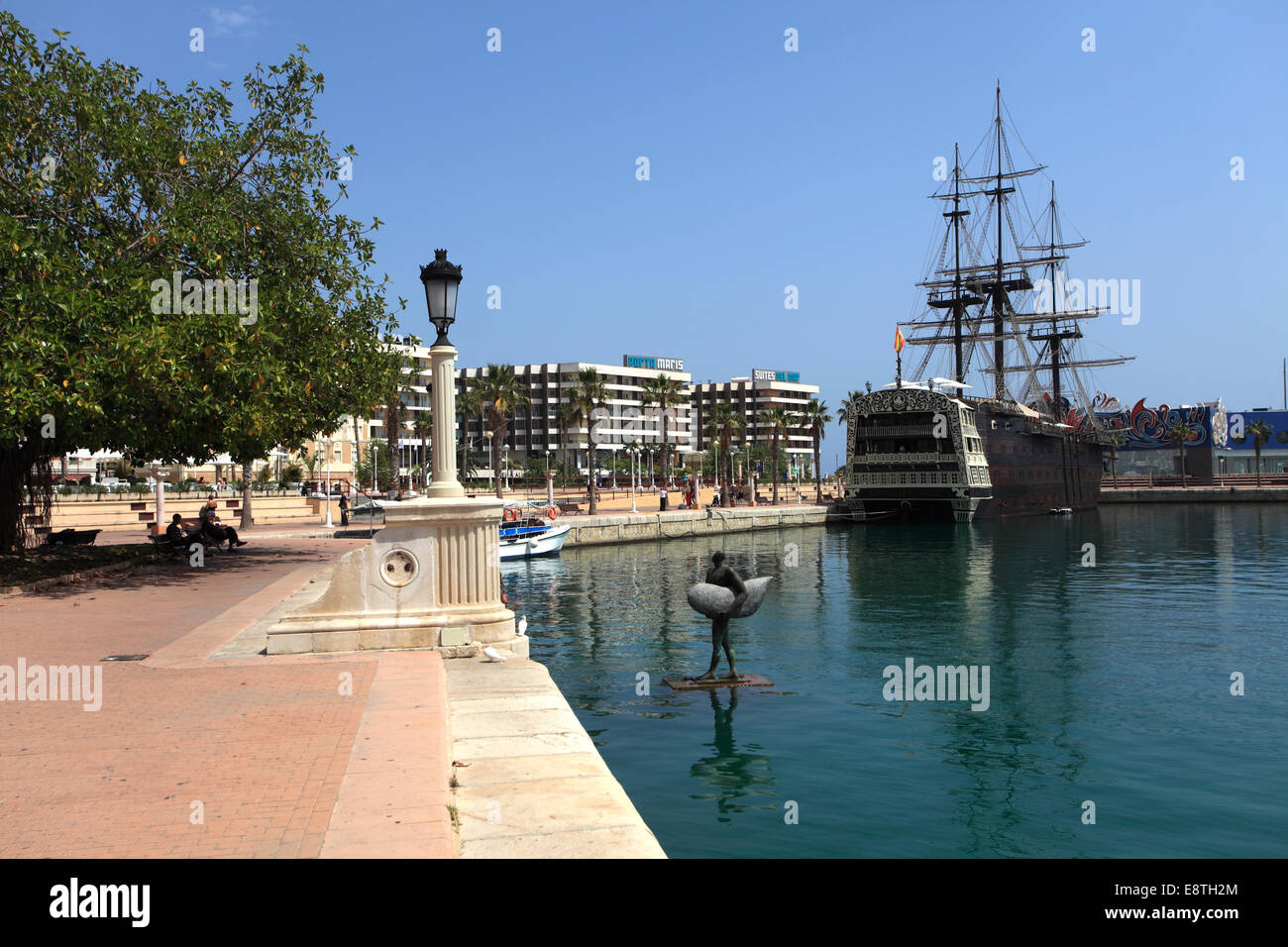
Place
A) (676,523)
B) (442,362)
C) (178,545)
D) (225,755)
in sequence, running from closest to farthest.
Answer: (225,755) < (442,362) < (178,545) < (676,523)

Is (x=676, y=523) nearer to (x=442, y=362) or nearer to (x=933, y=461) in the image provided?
(x=933, y=461)

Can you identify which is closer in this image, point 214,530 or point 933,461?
point 214,530

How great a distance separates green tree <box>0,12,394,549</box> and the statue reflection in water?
552 inches

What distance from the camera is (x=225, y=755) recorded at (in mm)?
7750

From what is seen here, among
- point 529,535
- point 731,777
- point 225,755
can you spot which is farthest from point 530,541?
point 225,755

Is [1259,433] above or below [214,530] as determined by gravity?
above

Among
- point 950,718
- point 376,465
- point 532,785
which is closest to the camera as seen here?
point 532,785

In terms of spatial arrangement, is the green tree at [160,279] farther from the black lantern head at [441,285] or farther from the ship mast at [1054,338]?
the ship mast at [1054,338]

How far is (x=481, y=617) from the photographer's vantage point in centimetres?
1267

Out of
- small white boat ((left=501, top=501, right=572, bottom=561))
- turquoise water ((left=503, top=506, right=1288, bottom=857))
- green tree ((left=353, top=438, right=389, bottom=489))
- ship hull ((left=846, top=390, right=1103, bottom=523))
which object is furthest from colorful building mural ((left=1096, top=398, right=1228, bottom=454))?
turquoise water ((left=503, top=506, right=1288, bottom=857))

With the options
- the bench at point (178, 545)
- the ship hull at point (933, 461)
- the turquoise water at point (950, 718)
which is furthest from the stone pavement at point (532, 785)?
the ship hull at point (933, 461)

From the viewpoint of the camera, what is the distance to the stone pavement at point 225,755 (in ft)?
19.1

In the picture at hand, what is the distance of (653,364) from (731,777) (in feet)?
524
